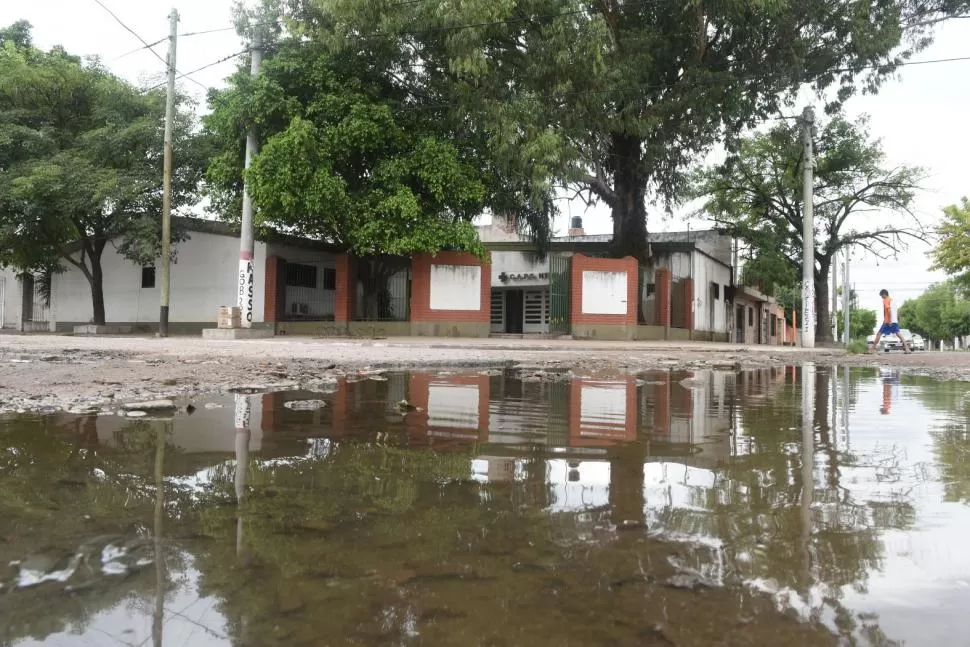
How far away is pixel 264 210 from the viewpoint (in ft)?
60.0

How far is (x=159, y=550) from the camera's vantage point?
5.10 feet

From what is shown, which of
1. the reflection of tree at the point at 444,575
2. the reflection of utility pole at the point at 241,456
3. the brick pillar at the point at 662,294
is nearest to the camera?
the reflection of tree at the point at 444,575

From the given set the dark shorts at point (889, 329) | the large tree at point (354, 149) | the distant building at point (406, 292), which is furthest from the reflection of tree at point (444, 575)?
the distant building at point (406, 292)

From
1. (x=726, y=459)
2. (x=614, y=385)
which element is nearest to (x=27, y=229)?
(x=614, y=385)

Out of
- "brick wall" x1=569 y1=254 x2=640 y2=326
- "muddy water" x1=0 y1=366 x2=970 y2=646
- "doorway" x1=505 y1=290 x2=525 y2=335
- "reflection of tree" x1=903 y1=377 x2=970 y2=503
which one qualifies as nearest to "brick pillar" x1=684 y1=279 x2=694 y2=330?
"brick wall" x1=569 y1=254 x2=640 y2=326

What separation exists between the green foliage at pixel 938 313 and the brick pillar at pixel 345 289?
174 ft

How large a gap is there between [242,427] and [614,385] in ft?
12.3

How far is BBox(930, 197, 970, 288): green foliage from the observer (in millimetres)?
25000

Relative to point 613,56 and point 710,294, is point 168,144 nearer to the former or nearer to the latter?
point 613,56

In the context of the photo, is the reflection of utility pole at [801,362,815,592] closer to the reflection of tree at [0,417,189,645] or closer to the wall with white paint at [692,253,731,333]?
the reflection of tree at [0,417,189,645]

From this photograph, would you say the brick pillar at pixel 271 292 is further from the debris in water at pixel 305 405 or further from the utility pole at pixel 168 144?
the debris in water at pixel 305 405

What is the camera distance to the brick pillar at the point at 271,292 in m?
22.4

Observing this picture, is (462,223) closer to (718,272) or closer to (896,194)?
(718,272)

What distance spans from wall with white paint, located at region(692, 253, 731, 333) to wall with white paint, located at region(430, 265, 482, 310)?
35.1 feet
